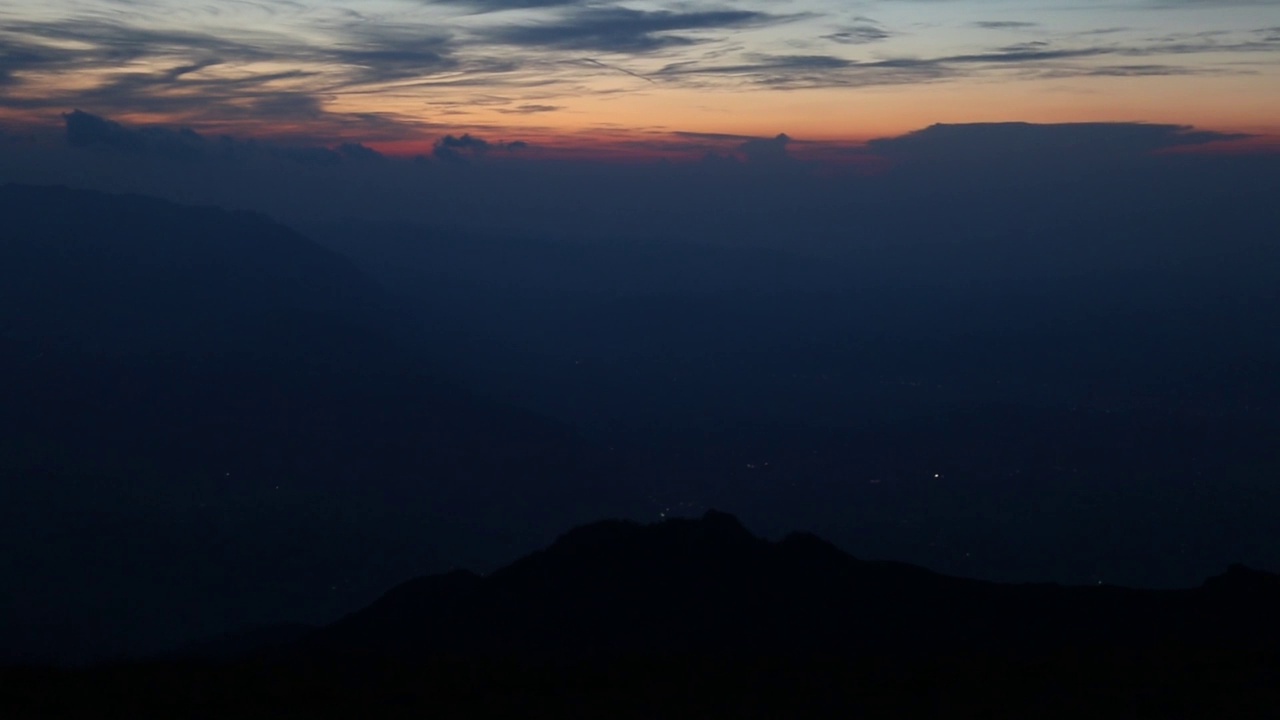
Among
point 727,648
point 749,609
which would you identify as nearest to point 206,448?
point 749,609

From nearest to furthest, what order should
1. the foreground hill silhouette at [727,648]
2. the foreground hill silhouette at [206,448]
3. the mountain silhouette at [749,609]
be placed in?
the foreground hill silhouette at [727,648]
the mountain silhouette at [749,609]
the foreground hill silhouette at [206,448]

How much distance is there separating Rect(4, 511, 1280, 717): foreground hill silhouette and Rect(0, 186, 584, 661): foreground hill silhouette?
162 feet

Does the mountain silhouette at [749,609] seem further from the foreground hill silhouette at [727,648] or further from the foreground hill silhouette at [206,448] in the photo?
the foreground hill silhouette at [206,448]

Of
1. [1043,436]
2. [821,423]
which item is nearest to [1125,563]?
[1043,436]

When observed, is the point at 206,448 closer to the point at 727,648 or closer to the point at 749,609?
the point at 749,609

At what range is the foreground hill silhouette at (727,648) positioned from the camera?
75.3 ft

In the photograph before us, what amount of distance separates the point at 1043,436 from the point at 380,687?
12530cm

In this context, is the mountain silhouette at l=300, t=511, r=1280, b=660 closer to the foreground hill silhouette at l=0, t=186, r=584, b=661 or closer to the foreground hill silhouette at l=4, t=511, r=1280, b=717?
the foreground hill silhouette at l=4, t=511, r=1280, b=717

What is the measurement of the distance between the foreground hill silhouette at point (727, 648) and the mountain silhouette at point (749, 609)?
0.09m

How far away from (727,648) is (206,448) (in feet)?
365

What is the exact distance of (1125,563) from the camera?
81438 millimetres

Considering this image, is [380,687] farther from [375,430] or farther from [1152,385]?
[1152,385]

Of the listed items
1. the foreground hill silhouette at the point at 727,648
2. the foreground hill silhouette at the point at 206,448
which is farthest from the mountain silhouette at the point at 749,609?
the foreground hill silhouette at the point at 206,448

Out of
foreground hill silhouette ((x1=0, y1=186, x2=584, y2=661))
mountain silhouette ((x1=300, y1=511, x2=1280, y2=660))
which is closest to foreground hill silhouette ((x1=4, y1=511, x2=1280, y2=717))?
mountain silhouette ((x1=300, y1=511, x2=1280, y2=660))
